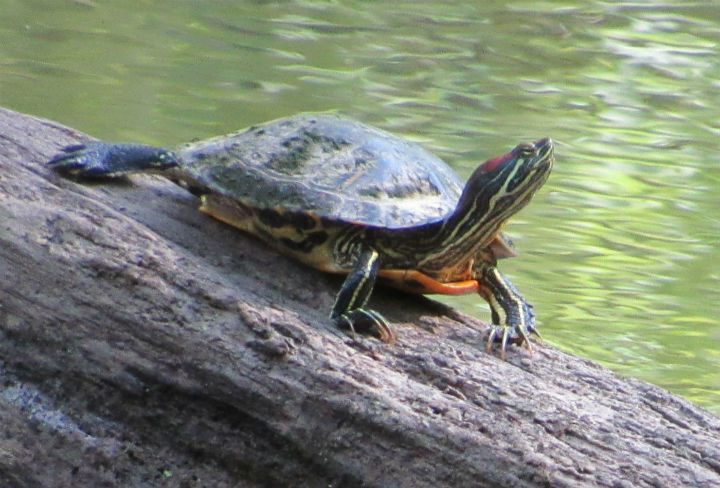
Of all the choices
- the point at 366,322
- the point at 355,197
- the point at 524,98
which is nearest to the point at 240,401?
the point at 366,322

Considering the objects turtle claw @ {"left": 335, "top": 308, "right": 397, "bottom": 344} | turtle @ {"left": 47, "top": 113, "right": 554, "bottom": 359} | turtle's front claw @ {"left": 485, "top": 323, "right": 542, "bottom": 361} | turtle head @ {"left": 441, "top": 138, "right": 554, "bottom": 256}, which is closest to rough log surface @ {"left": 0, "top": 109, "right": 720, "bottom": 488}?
turtle claw @ {"left": 335, "top": 308, "right": 397, "bottom": 344}

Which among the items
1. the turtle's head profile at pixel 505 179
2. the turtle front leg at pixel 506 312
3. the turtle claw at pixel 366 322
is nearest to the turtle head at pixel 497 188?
the turtle's head profile at pixel 505 179

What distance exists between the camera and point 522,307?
11.1ft

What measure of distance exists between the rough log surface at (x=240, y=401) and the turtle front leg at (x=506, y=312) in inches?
6.9

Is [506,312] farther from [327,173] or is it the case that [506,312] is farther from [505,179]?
[327,173]

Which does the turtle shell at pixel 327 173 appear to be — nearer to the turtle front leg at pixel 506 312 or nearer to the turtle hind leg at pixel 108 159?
the turtle hind leg at pixel 108 159

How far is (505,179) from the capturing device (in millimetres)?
3246

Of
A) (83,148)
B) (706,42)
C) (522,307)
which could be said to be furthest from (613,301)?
(706,42)

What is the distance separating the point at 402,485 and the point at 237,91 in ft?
19.4

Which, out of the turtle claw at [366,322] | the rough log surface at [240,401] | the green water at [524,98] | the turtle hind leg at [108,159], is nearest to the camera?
the rough log surface at [240,401]

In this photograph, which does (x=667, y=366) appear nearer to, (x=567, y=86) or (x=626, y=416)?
(x=626, y=416)

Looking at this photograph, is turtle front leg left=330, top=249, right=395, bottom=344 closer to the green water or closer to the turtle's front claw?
the turtle's front claw

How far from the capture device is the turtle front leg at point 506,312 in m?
3.22

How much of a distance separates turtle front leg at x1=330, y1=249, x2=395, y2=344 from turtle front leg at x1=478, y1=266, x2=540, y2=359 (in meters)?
0.31
